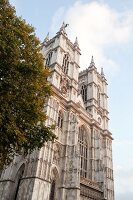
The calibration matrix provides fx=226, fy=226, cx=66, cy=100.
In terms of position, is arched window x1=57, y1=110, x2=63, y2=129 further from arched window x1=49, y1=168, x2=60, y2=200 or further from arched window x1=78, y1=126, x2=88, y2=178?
→ arched window x1=49, y1=168, x2=60, y2=200

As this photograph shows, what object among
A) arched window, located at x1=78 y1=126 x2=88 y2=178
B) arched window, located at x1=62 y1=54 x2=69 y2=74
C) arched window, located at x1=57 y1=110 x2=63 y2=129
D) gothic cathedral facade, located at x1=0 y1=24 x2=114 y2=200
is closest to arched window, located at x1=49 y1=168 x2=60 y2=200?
gothic cathedral facade, located at x1=0 y1=24 x2=114 y2=200

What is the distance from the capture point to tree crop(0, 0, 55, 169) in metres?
11.5

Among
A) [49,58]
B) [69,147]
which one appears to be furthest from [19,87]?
[49,58]

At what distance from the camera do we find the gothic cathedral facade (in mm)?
22102

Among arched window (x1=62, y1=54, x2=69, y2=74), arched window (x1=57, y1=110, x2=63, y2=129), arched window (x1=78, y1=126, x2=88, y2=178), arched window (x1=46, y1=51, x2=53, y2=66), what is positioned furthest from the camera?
arched window (x1=46, y1=51, x2=53, y2=66)

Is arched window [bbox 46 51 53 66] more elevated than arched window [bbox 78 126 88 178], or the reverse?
arched window [bbox 46 51 53 66]

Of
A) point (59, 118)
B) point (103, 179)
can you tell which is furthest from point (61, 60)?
point (103, 179)

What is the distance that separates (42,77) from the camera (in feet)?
44.9

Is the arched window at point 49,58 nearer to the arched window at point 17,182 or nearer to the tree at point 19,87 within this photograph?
the arched window at point 17,182

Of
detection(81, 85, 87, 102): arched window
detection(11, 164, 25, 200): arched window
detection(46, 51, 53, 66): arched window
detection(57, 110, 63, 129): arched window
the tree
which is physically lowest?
detection(11, 164, 25, 200): arched window

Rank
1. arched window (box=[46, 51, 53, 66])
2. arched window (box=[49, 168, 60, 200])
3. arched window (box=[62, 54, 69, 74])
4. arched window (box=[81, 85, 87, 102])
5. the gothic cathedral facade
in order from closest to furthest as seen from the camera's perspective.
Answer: the gothic cathedral facade < arched window (box=[49, 168, 60, 200]) < arched window (box=[62, 54, 69, 74]) < arched window (box=[46, 51, 53, 66]) < arched window (box=[81, 85, 87, 102])

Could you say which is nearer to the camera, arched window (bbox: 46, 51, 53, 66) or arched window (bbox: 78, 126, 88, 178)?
arched window (bbox: 78, 126, 88, 178)

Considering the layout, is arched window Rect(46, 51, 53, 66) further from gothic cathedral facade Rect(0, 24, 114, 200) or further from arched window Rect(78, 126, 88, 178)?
arched window Rect(78, 126, 88, 178)

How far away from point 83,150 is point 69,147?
14.5 feet
